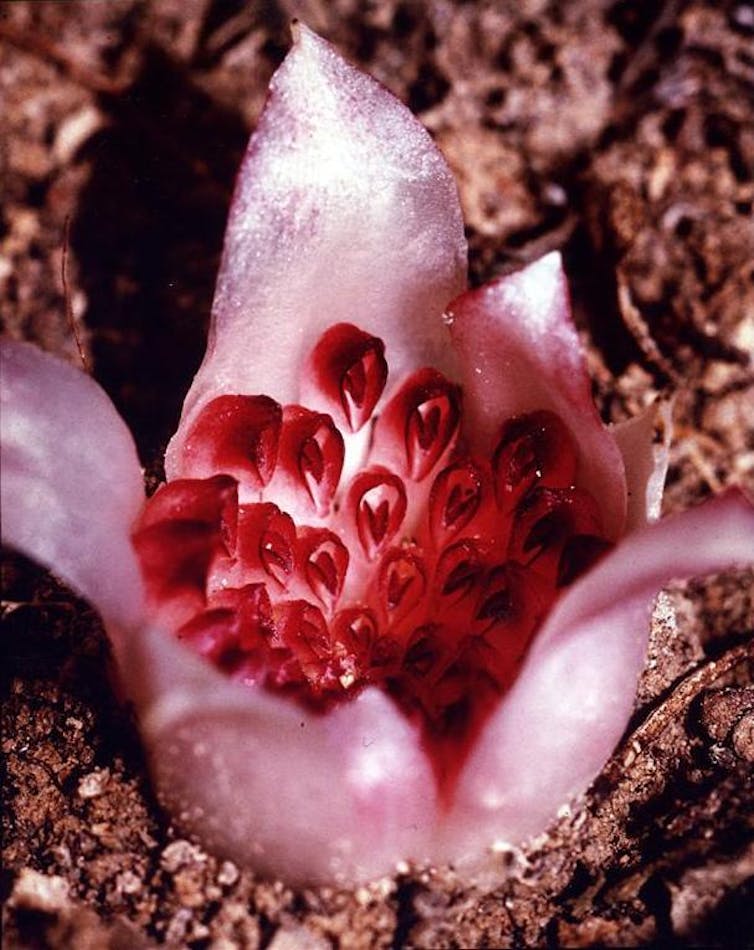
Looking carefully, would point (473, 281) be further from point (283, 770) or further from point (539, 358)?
point (283, 770)

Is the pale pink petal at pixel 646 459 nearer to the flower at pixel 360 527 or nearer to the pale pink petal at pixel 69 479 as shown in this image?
the flower at pixel 360 527

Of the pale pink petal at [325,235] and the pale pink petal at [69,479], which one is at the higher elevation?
the pale pink petal at [325,235]

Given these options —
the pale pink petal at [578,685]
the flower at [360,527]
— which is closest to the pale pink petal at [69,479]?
the flower at [360,527]

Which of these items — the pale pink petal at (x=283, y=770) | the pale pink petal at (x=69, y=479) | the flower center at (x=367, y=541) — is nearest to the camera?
the pale pink petal at (x=283, y=770)

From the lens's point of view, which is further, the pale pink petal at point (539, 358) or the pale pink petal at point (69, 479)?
the pale pink petal at point (539, 358)

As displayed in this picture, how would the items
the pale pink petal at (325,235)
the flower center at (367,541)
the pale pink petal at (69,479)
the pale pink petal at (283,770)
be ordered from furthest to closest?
the pale pink petal at (325,235), the flower center at (367,541), the pale pink petal at (69,479), the pale pink petal at (283,770)

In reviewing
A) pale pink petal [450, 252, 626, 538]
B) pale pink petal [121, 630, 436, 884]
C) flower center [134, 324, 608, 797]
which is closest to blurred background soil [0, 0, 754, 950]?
pale pink petal [121, 630, 436, 884]

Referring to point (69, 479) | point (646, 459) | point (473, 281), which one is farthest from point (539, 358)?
point (473, 281)

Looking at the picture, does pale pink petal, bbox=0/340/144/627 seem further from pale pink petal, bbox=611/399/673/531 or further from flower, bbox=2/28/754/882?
pale pink petal, bbox=611/399/673/531
